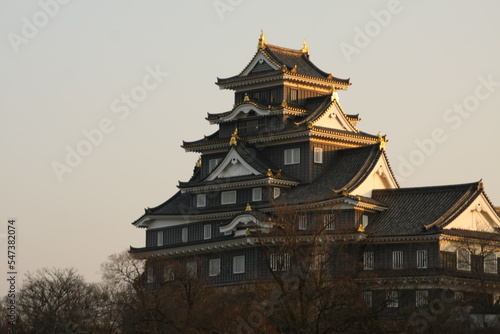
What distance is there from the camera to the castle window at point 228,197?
73875 mm

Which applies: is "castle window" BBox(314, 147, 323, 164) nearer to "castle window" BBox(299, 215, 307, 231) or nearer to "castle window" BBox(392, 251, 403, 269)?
"castle window" BBox(299, 215, 307, 231)

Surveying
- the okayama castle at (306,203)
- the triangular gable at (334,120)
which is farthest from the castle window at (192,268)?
the triangular gable at (334,120)

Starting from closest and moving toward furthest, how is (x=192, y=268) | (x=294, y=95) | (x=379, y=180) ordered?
(x=379, y=180)
(x=192, y=268)
(x=294, y=95)

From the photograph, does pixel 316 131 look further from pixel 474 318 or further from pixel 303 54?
pixel 474 318

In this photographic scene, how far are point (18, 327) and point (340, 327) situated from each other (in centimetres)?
2486

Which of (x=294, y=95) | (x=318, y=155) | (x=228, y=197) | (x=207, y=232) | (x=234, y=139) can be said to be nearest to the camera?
(x=318, y=155)

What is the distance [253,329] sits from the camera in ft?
175

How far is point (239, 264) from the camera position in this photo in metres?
70.9

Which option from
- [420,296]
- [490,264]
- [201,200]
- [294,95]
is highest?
[294,95]

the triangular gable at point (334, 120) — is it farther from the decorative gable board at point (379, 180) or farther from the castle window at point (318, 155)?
the decorative gable board at point (379, 180)

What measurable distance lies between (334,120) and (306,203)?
26.0ft

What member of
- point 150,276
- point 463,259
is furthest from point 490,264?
point 150,276

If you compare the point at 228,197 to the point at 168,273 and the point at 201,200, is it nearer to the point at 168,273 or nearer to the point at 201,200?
the point at 201,200

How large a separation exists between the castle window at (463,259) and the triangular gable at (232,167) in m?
13.2
